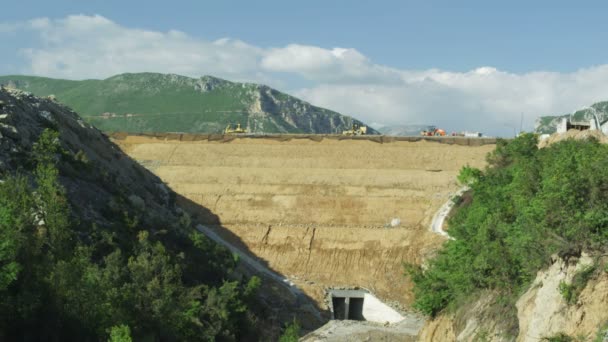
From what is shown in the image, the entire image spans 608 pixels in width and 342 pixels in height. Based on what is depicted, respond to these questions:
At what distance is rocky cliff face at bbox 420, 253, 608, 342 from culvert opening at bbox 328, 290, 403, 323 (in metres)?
23.7

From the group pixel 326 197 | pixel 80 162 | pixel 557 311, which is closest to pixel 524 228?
pixel 557 311

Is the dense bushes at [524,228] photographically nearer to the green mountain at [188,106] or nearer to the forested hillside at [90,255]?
the forested hillside at [90,255]

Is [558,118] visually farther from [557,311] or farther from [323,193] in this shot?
[557,311]

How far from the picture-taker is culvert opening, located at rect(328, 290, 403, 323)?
44.9 meters

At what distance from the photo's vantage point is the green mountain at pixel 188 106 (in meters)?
146

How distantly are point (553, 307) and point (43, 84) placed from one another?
191m

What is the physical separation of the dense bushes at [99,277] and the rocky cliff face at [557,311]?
1022 centimetres

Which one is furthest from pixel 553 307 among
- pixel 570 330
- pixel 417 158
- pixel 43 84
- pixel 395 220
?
pixel 43 84

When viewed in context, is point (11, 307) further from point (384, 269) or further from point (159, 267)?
point (384, 269)

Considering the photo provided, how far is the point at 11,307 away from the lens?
20.2m

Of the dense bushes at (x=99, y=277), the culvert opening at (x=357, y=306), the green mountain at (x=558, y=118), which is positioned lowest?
the culvert opening at (x=357, y=306)

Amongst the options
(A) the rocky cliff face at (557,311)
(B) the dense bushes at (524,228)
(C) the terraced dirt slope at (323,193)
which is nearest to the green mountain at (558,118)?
(C) the terraced dirt slope at (323,193)

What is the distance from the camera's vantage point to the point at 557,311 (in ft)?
53.3

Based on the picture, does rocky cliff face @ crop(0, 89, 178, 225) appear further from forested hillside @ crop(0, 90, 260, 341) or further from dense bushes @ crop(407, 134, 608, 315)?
dense bushes @ crop(407, 134, 608, 315)
